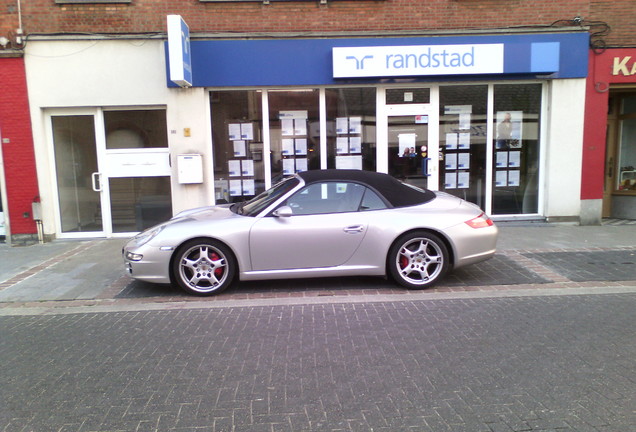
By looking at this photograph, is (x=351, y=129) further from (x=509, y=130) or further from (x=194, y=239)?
(x=194, y=239)

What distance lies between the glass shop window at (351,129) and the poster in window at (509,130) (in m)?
2.71

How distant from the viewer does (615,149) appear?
1098 cm

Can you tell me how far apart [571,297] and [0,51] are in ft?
33.9

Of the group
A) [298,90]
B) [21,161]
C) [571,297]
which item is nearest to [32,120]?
[21,161]

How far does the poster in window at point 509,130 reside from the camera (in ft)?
33.0

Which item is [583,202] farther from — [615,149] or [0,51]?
[0,51]

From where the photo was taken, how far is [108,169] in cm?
948

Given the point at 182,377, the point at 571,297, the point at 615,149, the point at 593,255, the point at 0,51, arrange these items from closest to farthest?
the point at 182,377
the point at 571,297
the point at 593,255
the point at 0,51
the point at 615,149

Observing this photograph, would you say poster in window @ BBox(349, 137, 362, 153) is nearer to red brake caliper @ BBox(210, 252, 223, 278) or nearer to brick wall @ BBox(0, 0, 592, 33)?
brick wall @ BBox(0, 0, 592, 33)

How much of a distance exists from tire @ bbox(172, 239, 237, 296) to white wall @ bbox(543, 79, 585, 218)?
24.0ft

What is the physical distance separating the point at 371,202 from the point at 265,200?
1359 mm

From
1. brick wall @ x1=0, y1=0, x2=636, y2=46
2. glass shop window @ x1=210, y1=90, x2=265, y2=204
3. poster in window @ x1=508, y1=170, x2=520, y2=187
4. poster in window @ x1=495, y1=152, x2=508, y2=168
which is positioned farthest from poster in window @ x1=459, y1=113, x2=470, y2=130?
glass shop window @ x1=210, y1=90, x2=265, y2=204

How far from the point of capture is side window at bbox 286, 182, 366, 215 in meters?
5.87

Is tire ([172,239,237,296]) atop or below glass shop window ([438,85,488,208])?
below
